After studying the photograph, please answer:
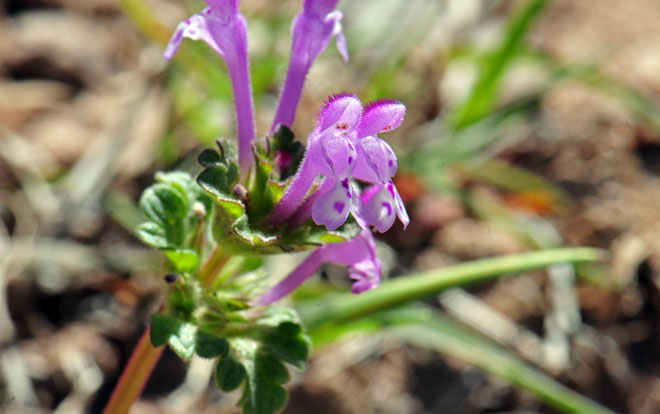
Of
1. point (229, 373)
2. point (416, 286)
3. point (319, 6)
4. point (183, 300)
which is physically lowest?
point (416, 286)

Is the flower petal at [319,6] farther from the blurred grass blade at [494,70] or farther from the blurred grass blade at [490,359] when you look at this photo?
the blurred grass blade at [494,70]

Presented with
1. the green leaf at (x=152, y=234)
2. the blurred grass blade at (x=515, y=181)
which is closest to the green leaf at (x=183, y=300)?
the green leaf at (x=152, y=234)

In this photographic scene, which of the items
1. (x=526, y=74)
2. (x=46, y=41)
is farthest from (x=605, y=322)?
(x=46, y=41)

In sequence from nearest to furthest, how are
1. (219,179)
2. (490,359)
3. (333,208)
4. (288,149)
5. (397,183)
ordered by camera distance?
(333,208)
(219,179)
(288,149)
(490,359)
(397,183)

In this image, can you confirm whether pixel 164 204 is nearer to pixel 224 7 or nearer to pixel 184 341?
pixel 184 341

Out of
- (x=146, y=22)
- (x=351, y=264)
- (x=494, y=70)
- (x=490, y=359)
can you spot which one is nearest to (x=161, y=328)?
(x=351, y=264)

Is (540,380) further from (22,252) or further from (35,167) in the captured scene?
(35,167)
